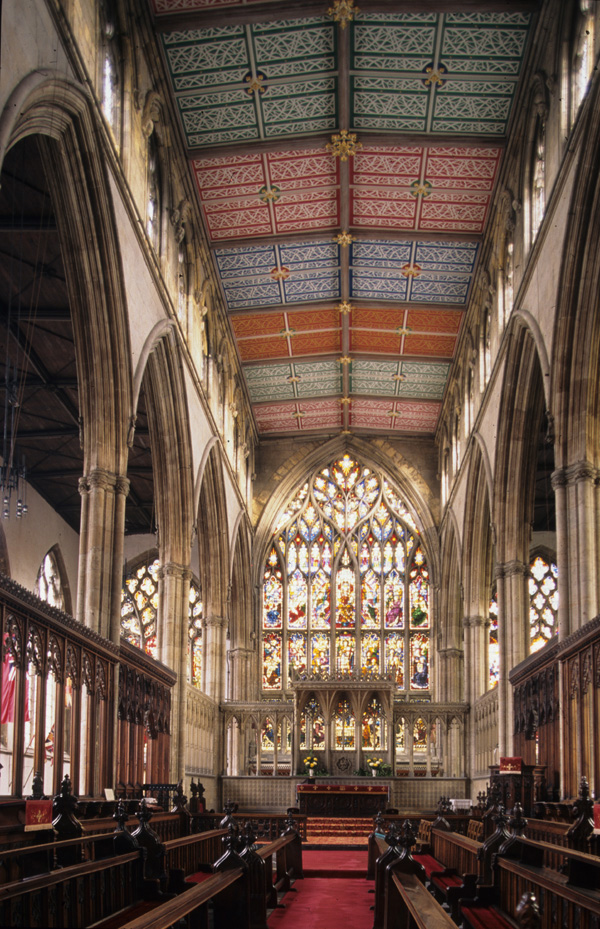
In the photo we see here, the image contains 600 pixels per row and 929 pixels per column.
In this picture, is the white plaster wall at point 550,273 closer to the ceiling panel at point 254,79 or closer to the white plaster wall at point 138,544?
the ceiling panel at point 254,79

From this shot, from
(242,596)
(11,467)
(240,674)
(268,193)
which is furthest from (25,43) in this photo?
(240,674)

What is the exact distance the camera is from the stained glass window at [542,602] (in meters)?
26.4

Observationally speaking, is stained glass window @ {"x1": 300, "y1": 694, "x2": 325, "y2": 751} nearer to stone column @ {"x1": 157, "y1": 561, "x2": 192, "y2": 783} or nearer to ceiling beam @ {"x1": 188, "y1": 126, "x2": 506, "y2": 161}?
stone column @ {"x1": 157, "y1": 561, "x2": 192, "y2": 783}

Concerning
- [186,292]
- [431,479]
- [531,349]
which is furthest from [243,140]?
[431,479]

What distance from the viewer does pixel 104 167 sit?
1227cm

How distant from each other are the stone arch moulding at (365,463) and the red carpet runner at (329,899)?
1389 cm

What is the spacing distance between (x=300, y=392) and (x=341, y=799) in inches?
397

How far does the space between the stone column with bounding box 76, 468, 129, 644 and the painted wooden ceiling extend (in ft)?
19.7

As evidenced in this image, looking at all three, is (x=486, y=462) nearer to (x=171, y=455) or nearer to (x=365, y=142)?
(x=171, y=455)

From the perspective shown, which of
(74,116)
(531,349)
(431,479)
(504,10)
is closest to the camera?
(74,116)

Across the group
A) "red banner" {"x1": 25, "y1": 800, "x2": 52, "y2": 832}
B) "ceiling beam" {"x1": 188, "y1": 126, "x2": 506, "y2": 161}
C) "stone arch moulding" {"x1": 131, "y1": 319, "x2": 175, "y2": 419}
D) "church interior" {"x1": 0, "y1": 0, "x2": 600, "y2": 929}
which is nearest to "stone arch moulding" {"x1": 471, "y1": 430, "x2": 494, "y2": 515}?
"church interior" {"x1": 0, "y1": 0, "x2": 600, "y2": 929}

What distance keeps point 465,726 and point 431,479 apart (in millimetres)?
7016

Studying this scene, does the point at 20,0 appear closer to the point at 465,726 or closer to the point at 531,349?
the point at 531,349

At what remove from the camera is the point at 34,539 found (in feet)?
76.6
